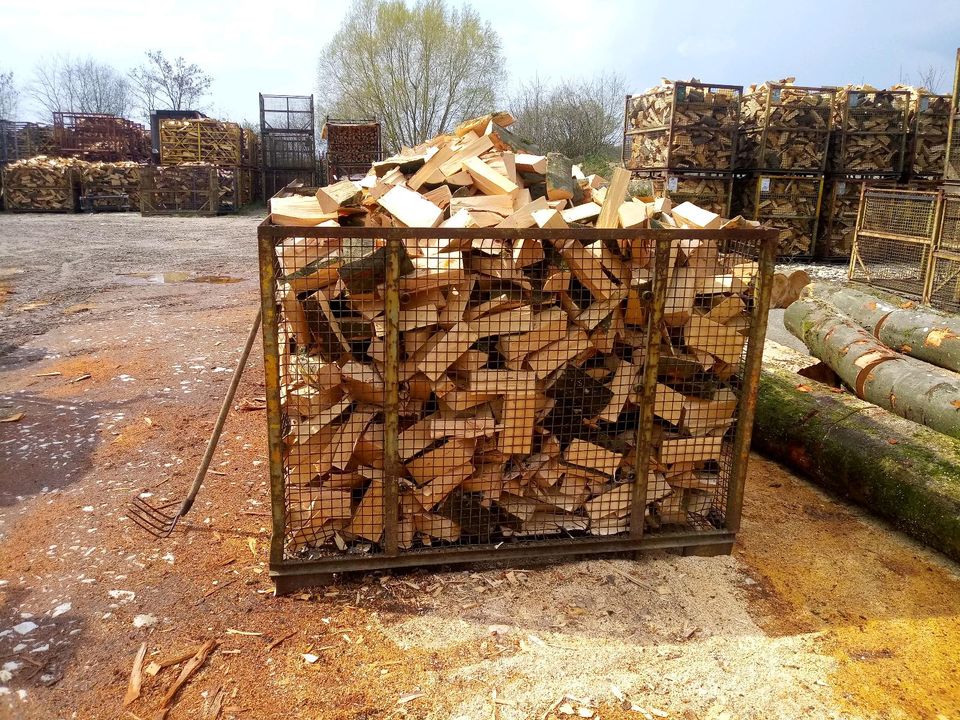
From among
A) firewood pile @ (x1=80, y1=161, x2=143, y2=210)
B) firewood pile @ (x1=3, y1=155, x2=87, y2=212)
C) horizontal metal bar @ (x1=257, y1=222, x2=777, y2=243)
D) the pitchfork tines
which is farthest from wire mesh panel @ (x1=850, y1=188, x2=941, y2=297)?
firewood pile @ (x1=3, y1=155, x2=87, y2=212)

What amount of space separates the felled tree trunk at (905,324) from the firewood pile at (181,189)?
806 inches

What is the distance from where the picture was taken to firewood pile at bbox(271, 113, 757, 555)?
336 centimetres

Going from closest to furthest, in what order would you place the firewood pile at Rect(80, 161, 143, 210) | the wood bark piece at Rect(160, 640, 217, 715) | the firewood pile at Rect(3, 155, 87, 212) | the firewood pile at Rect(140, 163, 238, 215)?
the wood bark piece at Rect(160, 640, 217, 715) < the firewood pile at Rect(140, 163, 238, 215) < the firewood pile at Rect(3, 155, 87, 212) < the firewood pile at Rect(80, 161, 143, 210)

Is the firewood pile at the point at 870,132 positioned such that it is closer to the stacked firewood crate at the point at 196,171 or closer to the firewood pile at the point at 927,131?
the firewood pile at the point at 927,131

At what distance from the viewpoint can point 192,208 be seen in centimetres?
2395

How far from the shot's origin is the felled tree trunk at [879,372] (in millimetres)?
4879

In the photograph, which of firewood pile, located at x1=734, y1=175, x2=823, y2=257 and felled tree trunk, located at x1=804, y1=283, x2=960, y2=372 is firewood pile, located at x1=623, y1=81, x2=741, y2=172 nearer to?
firewood pile, located at x1=734, y1=175, x2=823, y2=257

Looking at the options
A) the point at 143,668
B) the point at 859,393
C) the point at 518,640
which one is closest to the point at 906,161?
the point at 859,393

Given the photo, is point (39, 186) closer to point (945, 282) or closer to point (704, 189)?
point (704, 189)

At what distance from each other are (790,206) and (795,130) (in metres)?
1.44

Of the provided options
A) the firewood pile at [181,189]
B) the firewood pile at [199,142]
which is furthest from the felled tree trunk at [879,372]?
the firewood pile at [199,142]

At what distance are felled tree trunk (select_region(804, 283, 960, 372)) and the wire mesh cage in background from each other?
3475 millimetres

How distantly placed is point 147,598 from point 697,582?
266cm

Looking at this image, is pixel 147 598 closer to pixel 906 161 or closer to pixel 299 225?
pixel 299 225
